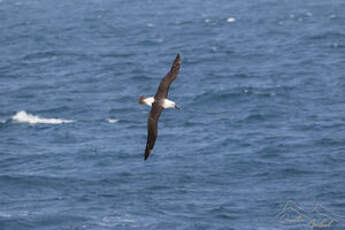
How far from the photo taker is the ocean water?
4647 centimetres

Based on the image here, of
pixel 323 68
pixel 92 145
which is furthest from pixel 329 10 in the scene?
pixel 92 145

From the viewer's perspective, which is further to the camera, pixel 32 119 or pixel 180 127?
pixel 32 119

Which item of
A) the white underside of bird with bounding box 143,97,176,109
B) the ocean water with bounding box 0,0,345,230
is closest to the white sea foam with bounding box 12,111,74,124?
the ocean water with bounding box 0,0,345,230

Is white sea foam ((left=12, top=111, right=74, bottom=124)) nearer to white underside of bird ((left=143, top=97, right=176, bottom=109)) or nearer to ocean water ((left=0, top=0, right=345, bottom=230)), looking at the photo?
ocean water ((left=0, top=0, right=345, bottom=230))

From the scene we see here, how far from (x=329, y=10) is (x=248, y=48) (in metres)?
25.9

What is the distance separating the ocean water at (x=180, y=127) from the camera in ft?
152

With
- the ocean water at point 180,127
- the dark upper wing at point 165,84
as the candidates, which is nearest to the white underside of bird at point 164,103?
the dark upper wing at point 165,84

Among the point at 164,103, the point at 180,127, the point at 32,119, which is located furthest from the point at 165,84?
the point at 32,119

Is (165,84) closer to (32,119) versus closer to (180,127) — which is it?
(180,127)

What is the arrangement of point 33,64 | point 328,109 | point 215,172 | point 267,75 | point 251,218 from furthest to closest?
point 33,64 → point 267,75 → point 328,109 → point 215,172 → point 251,218

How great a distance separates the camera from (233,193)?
4809 centimetres

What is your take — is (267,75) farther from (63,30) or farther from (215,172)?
(63,30)

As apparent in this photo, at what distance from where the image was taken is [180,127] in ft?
A: 201

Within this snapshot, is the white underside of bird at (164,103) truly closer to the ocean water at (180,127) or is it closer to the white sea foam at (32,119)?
the ocean water at (180,127)
